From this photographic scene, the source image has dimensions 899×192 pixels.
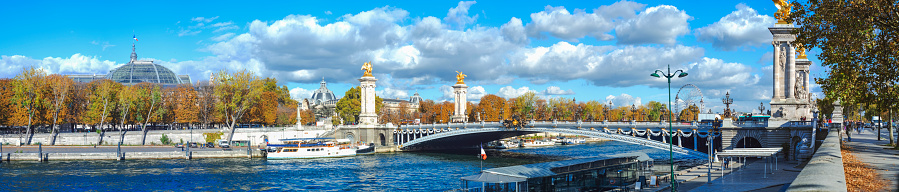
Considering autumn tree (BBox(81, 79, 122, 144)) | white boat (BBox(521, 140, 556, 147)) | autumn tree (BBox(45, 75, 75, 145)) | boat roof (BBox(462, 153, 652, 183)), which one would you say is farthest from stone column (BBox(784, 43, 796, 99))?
autumn tree (BBox(45, 75, 75, 145))

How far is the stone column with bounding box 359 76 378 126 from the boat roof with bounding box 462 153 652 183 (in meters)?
56.1

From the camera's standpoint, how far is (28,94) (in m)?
80.4

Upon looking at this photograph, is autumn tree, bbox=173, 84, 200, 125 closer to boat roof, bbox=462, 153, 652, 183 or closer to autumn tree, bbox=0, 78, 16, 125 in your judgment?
autumn tree, bbox=0, 78, 16, 125

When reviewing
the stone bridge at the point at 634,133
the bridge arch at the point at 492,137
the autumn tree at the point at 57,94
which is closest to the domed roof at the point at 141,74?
the autumn tree at the point at 57,94

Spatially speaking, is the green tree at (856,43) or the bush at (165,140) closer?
the green tree at (856,43)

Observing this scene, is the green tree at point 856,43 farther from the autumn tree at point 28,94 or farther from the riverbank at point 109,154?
the autumn tree at point 28,94

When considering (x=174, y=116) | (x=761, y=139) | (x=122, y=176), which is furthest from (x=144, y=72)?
(x=761, y=139)

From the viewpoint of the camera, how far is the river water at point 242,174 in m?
45.8

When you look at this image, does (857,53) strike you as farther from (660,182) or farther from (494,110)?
(494,110)

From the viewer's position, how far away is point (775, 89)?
45.5 meters

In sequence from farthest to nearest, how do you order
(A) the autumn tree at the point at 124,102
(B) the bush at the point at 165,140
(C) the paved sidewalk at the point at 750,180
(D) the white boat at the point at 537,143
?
(D) the white boat at the point at 537,143
(B) the bush at the point at 165,140
(A) the autumn tree at the point at 124,102
(C) the paved sidewalk at the point at 750,180

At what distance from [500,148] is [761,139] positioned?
56.3 metres

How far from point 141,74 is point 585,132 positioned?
394 feet

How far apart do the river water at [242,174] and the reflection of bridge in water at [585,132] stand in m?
5.05
